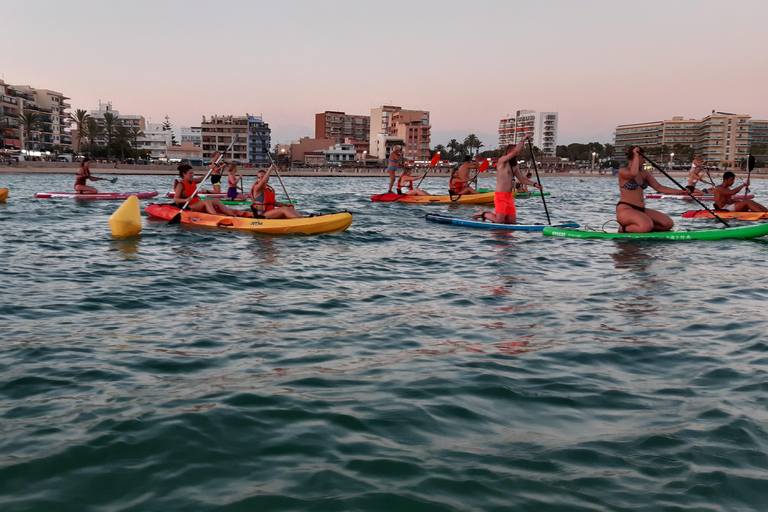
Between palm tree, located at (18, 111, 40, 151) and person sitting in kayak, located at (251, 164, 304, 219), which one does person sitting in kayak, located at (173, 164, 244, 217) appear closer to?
person sitting in kayak, located at (251, 164, 304, 219)

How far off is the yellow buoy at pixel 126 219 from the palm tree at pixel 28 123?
10279 centimetres

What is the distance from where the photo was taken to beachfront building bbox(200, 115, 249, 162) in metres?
128

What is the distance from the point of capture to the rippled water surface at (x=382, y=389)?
11.5 feet

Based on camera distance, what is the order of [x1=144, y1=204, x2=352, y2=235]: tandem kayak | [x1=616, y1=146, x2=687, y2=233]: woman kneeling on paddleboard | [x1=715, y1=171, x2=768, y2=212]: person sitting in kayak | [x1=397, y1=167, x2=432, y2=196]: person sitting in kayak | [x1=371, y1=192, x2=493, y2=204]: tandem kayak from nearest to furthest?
[x1=616, y1=146, x2=687, y2=233]: woman kneeling on paddleboard, [x1=144, y1=204, x2=352, y2=235]: tandem kayak, [x1=715, y1=171, x2=768, y2=212]: person sitting in kayak, [x1=371, y1=192, x2=493, y2=204]: tandem kayak, [x1=397, y1=167, x2=432, y2=196]: person sitting in kayak

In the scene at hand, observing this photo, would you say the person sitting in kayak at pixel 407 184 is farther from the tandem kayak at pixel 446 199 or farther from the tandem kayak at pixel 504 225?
the tandem kayak at pixel 504 225

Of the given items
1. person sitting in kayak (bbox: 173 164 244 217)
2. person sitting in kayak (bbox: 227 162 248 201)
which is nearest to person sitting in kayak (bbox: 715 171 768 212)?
person sitting in kayak (bbox: 173 164 244 217)

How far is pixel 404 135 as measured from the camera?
484 ft

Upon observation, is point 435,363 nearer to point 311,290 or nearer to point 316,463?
point 316,463

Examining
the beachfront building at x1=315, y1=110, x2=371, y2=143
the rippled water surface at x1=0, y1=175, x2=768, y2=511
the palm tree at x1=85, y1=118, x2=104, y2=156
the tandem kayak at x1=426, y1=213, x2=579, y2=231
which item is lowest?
the rippled water surface at x1=0, y1=175, x2=768, y2=511

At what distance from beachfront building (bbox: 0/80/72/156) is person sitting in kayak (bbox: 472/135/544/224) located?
9270cm

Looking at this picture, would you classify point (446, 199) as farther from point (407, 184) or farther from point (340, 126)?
point (340, 126)

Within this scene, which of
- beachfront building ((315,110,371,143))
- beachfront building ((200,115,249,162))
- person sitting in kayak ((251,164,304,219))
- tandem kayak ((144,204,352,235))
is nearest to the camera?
tandem kayak ((144,204,352,235))

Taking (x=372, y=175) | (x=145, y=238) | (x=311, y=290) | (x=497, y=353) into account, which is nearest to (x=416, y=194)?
(x=145, y=238)

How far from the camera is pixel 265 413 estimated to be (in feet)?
14.8
